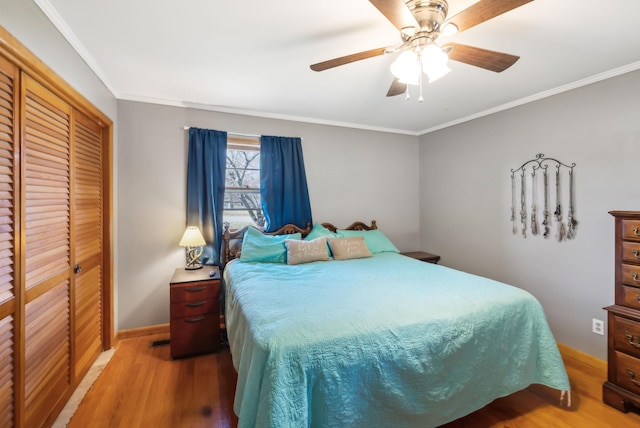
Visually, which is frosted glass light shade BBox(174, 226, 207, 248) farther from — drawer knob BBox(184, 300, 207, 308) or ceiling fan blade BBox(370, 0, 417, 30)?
ceiling fan blade BBox(370, 0, 417, 30)

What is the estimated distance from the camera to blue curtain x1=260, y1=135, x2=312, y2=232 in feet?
11.0

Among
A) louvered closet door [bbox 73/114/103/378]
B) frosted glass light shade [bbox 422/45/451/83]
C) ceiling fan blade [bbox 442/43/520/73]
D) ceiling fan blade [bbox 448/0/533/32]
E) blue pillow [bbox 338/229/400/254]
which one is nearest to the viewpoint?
ceiling fan blade [bbox 448/0/533/32]

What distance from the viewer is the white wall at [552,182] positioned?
2273 millimetres

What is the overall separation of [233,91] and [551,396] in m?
Answer: 3.58

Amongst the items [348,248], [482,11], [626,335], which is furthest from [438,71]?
[626,335]

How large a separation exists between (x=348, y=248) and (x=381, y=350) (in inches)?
69.5

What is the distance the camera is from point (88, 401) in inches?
76.5

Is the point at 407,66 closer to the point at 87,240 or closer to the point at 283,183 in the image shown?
the point at 283,183

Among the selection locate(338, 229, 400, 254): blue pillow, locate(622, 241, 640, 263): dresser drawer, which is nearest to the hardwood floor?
locate(622, 241, 640, 263): dresser drawer

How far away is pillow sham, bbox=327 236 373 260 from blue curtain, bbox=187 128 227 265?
1.27 m

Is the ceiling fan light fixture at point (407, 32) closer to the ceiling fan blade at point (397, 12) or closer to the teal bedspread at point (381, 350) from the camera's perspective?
the ceiling fan blade at point (397, 12)

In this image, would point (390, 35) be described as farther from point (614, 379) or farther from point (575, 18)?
point (614, 379)

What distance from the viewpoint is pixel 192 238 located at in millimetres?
2787

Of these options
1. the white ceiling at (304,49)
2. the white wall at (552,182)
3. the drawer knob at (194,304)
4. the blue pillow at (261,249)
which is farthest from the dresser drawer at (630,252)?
the drawer knob at (194,304)
